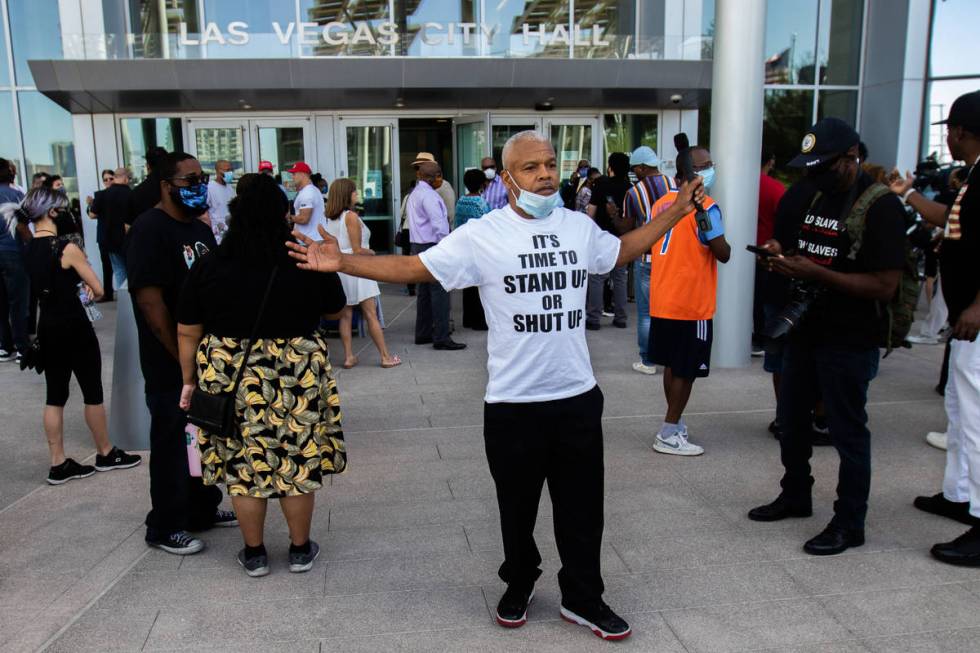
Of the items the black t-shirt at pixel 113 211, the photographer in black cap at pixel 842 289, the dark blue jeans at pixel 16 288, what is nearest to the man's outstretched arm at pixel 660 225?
the photographer in black cap at pixel 842 289

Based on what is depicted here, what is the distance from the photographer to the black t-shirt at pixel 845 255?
3.65 metres

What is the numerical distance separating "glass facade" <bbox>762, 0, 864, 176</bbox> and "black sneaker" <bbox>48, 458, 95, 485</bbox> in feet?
48.3

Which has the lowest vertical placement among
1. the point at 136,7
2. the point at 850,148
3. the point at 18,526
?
the point at 18,526

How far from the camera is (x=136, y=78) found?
12891mm

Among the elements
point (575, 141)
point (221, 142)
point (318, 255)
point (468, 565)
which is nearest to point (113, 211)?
point (221, 142)

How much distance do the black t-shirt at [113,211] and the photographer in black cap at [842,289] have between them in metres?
9.48

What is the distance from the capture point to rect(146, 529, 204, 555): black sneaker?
4016 mm

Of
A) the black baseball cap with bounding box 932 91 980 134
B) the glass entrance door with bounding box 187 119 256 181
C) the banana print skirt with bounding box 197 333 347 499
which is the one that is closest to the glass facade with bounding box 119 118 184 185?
the glass entrance door with bounding box 187 119 256 181

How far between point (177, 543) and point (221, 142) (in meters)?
11.9

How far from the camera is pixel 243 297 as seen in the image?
11.2 feet

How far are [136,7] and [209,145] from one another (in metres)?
2.97

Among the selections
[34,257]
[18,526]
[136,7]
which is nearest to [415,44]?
[136,7]

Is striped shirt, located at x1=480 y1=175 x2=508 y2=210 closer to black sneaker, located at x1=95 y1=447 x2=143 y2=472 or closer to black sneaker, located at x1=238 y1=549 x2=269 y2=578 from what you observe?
black sneaker, located at x1=95 y1=447 x2=143 y2=472

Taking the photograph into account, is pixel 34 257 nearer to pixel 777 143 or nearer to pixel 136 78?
pixel 136 78
